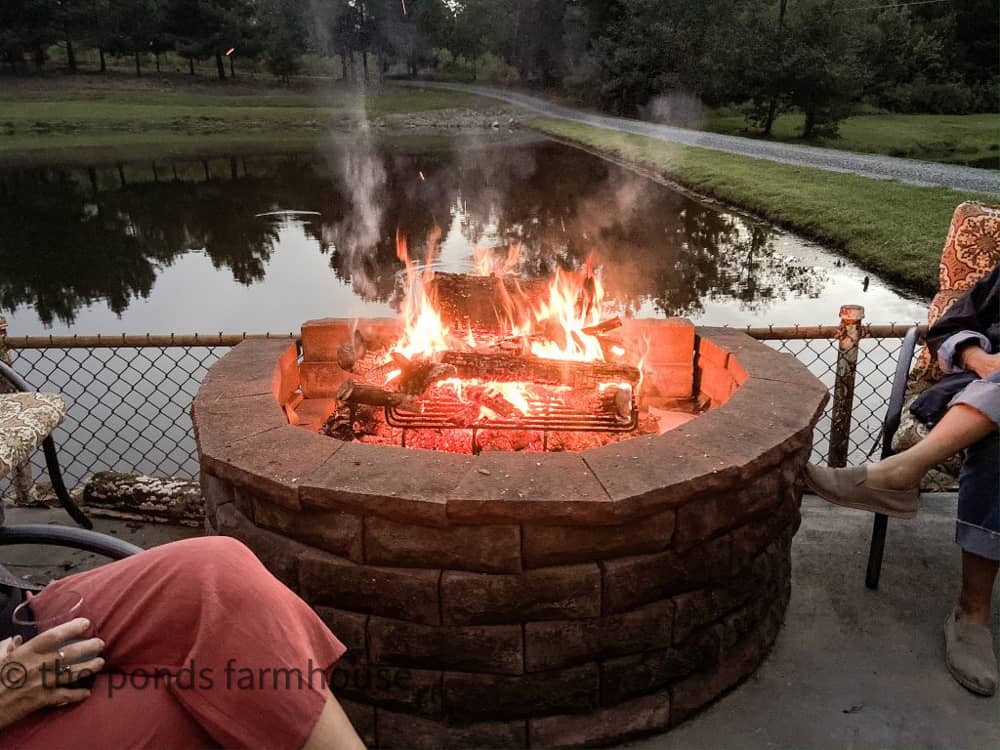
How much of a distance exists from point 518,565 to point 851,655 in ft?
4.85

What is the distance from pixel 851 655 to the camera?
9.28 feet

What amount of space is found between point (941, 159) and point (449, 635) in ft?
74.8

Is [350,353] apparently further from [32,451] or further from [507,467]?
[507,467]

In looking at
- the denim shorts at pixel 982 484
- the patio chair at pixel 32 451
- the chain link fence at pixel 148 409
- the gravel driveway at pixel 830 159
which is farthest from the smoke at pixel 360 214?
the gravel driveway at pixel 830 159

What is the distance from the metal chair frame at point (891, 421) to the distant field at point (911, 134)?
62.4ft

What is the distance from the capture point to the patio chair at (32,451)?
208 cm

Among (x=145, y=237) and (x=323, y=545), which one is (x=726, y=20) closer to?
(x=145, y=237)

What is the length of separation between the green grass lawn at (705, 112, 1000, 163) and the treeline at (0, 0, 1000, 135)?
1.04 m

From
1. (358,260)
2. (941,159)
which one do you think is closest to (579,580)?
(358,260)

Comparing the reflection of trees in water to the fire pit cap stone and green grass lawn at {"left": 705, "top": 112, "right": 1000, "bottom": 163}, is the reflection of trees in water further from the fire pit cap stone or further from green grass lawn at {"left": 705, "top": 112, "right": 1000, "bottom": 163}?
green grass lawn at {"left": 705, "top": 112, "right": 1000, "bottom": 163}

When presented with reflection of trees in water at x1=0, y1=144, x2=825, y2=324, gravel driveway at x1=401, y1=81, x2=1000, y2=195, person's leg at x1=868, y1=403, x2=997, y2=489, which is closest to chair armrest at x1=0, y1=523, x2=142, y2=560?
person's leg at x1=868, y1=403, x2=997, y2=489

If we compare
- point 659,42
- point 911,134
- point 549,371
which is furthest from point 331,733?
point 659,42

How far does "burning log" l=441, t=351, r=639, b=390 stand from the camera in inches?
131

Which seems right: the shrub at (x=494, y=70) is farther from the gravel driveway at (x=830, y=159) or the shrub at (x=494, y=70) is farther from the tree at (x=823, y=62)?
the tree at (x=823, y=62)
